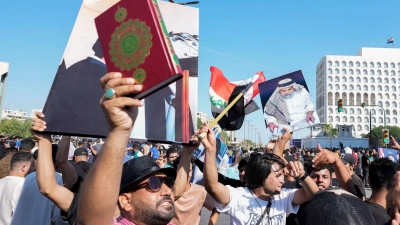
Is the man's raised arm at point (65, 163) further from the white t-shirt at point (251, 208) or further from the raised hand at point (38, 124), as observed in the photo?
the white t-shirt at point (251, 208)

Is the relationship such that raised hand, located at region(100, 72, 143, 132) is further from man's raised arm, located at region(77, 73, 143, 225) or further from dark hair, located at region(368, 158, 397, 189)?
dark hair, located at region(368, 158, 397, 189)

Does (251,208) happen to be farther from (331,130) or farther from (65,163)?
(331,130)

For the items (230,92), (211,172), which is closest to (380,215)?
(211,172)

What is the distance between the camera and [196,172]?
545cm

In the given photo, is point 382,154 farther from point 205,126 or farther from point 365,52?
point 365,52

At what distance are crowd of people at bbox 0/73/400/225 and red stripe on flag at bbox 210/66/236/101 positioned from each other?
0.96m

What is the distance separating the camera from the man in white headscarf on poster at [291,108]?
518 cm

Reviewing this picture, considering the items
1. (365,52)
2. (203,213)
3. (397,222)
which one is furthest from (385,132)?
(365,52)

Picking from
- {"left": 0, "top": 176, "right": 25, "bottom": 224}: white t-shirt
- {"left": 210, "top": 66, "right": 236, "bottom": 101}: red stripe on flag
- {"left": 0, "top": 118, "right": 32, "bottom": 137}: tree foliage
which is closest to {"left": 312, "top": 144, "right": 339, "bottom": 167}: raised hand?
{"left": 210, "top": 66, "right": 236, "bottom": 101}: red stripe on flag

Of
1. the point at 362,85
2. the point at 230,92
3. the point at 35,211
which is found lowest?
the point at 35,211

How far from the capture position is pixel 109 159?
61.6 inches

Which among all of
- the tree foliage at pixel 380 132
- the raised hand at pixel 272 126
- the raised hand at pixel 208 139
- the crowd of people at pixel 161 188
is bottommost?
the crowd of people at pixel 161 188

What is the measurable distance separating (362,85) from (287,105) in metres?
128

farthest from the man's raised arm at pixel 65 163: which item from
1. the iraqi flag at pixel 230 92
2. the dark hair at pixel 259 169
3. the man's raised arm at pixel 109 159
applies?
the iraqi flag at pixel 230 92
